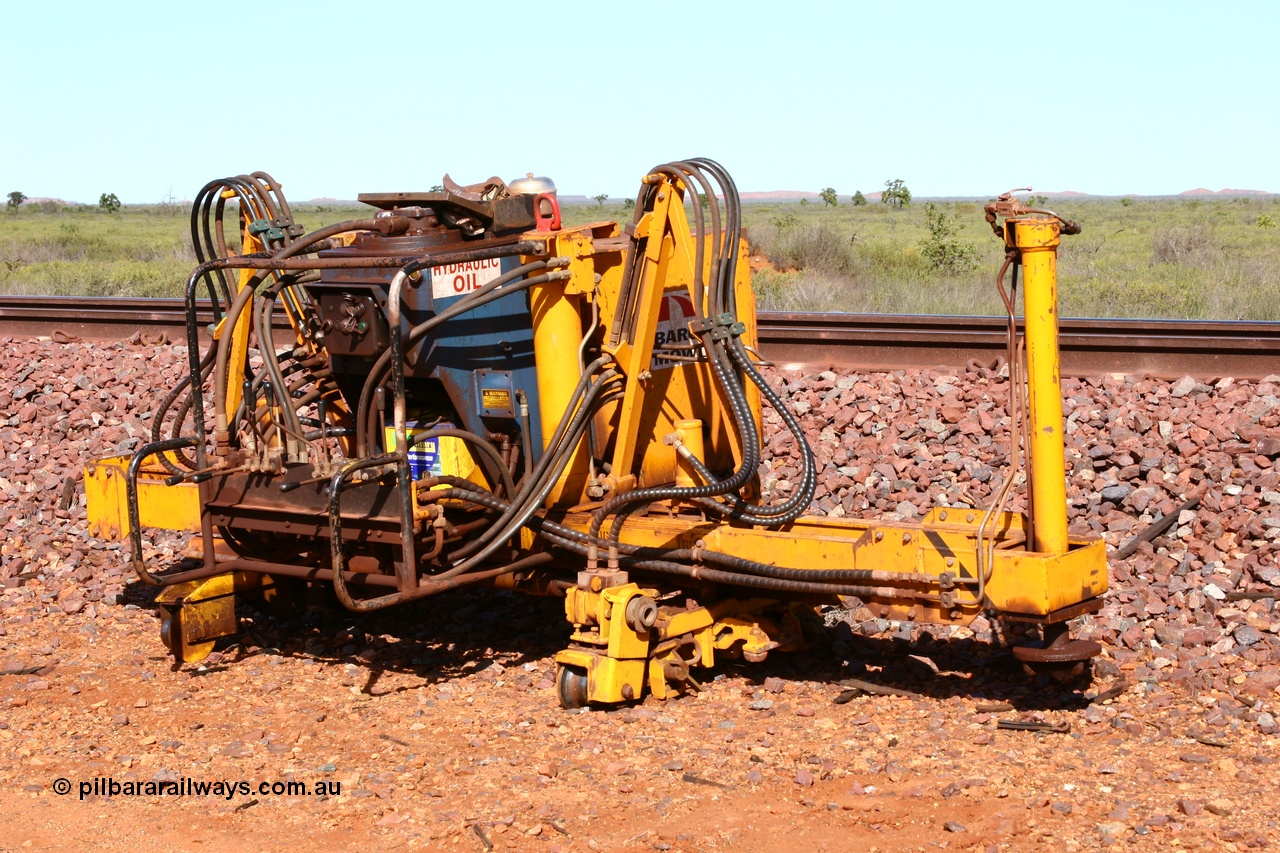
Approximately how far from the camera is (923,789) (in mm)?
4656

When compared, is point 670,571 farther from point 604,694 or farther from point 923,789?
point 923,789

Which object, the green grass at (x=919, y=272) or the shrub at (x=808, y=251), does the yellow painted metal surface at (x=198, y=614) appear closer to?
the green grass at (x=919, y=272)

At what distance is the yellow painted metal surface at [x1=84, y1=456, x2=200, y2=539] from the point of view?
6516mm

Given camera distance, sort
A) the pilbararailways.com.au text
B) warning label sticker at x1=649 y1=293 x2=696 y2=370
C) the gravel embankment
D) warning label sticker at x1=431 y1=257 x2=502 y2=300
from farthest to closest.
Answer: warning label sticker at x1=649 y1=293 x2=696 y2=370
warning label sticker at x1=431 y1=257 x2=502 y2=300
the pilbararailways.com.au text
the gravel embankment

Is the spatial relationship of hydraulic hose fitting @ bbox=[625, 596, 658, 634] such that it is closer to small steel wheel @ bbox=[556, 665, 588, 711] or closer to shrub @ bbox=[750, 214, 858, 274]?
small steel wheel @ bbox=[556, 665, 588, 711]

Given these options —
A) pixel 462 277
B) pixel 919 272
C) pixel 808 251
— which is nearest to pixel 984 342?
pixel 462 277

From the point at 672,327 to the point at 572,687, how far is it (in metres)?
1.65

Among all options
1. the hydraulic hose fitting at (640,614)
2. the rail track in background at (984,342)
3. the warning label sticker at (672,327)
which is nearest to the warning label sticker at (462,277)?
the warning label sticker at (672,327)

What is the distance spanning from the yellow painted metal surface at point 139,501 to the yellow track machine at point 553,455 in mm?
46

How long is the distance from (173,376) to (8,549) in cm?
258

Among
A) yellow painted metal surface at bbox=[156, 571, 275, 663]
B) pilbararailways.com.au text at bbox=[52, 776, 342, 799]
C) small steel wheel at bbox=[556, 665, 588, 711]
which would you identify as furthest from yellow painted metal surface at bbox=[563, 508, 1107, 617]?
yellow painted metal surface at bbox=[156, 571, 275, 663]

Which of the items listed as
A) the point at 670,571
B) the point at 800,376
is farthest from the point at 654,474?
the point at 800,376

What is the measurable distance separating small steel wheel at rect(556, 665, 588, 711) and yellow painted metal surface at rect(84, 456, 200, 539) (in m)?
1.89

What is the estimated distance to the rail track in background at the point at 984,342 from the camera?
8727mm
